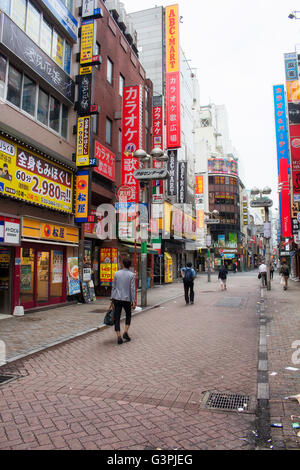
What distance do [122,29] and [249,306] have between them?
18.8 meters

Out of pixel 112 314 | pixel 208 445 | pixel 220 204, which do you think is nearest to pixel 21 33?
pixel 112 314

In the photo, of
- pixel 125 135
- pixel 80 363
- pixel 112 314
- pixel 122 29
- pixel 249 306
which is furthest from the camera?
pixel 122 29

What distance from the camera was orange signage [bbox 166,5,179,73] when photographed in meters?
25.3

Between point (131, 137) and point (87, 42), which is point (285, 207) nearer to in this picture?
point (131, 137)

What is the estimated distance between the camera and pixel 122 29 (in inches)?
839

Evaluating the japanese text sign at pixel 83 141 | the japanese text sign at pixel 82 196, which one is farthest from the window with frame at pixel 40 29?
the japanese text sign at pixel 82 196

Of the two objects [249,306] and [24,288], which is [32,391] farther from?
[249,306]

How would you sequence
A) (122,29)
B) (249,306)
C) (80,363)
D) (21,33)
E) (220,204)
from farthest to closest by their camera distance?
(220,204) → (122,29) → (249,306) → (21,33) → (80,363)

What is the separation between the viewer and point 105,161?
56.4 feet

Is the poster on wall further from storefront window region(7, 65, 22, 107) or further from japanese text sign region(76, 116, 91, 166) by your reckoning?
storefront window region(7, 65, 22, 107)

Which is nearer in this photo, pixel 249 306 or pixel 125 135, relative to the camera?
pixel 249 306

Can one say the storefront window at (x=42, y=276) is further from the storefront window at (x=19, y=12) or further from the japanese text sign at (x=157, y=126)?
the japanese text sign at (x=157, y=126)

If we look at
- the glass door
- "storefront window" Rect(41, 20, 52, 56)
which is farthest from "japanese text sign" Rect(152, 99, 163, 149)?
the glass door

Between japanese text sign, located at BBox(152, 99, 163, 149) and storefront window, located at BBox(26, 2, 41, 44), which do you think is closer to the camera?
storefront window, located at BBox(26, 2, 41, 44)
